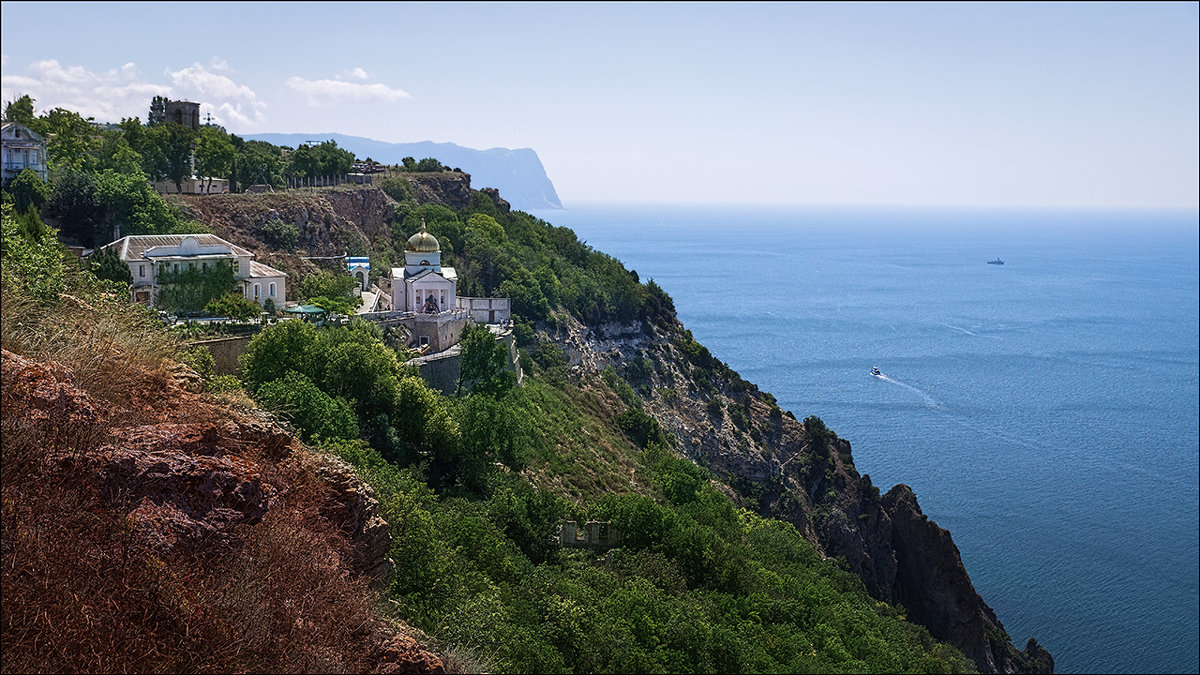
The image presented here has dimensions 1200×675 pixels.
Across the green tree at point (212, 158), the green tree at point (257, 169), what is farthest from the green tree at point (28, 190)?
the green tree at point (257, 169)

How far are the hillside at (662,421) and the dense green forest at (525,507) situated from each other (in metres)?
0.42

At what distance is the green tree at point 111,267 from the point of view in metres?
35.8

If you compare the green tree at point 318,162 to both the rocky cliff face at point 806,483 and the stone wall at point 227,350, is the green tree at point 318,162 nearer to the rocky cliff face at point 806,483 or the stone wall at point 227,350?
the rocky cliff face at point 806,483

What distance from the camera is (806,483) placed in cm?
6031

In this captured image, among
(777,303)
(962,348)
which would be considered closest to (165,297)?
(962,348)

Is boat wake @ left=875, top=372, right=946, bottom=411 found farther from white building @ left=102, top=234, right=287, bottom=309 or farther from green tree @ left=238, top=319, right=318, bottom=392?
green tree @ left=238, top=319, right=318, bottom=392

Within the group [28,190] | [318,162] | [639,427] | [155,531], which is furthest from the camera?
[318,162]

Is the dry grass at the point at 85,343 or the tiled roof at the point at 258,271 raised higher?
the dry grass at the point at 85,343

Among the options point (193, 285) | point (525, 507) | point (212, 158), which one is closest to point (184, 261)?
point (193, 285)

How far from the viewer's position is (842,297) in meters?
145

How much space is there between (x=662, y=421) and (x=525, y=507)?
1245 inches

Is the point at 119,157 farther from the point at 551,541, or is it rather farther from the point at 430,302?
the point at 551,541

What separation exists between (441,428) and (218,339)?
724 cm

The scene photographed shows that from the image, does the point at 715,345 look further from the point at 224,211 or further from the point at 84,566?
the point at 84,566
